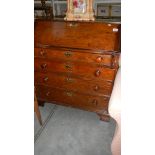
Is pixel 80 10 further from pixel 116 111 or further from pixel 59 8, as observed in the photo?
pixel 116 111

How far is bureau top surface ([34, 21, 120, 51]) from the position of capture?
2.00 meters

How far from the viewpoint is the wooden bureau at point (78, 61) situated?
2.02 m

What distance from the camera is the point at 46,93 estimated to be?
2521mm

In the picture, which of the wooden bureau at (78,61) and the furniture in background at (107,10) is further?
the furniture in background at (107,10)

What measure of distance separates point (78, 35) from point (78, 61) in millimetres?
288

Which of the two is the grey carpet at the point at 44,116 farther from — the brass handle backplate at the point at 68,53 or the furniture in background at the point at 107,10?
the furniture in background at the point at 107,10

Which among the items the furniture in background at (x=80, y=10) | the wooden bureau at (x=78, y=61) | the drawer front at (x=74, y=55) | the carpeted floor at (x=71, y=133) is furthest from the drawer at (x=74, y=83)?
the furniture in background at (x=80, y=10)

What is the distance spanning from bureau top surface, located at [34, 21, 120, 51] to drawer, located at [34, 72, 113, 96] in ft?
1.32

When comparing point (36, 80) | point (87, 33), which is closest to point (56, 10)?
point (87, 33)

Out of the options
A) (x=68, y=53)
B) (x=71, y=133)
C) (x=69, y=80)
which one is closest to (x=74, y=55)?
(x=68, y=53)

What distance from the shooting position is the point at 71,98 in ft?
7.87

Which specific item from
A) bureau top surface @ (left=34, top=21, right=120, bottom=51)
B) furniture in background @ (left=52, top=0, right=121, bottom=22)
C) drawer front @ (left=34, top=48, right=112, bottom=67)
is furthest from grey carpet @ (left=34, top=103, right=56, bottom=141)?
furniture in background @ (left=52, top=0, right=121, bottom=22)
